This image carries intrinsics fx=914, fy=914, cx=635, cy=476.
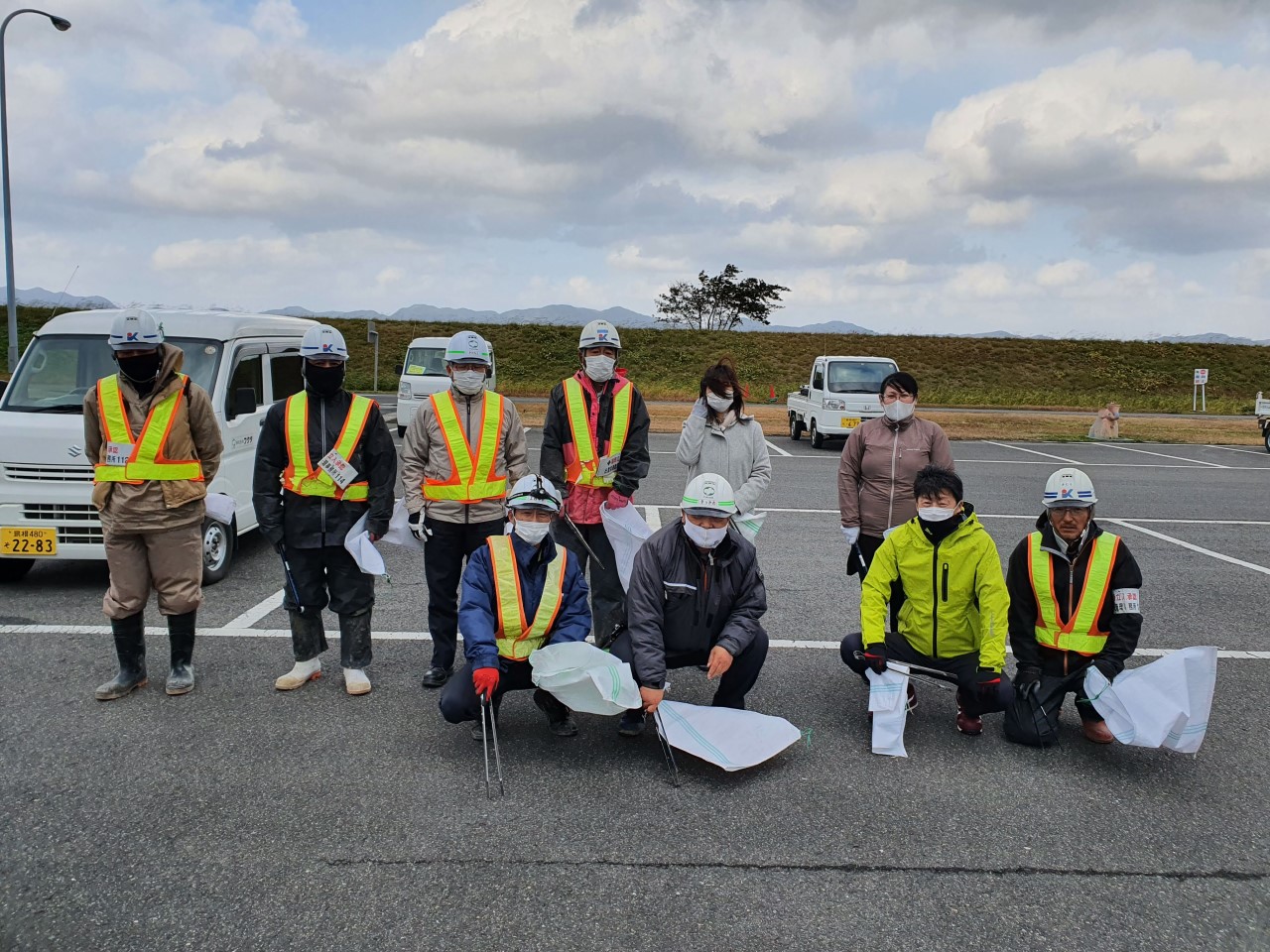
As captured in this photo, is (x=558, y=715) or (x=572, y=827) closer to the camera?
(x=572, y=827)

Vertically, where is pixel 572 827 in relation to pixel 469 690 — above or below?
below

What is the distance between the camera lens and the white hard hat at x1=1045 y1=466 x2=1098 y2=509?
4.52 meters

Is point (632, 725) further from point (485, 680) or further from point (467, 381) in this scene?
point (467, 381)

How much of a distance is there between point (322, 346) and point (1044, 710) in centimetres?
415

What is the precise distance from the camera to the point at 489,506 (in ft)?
16.9

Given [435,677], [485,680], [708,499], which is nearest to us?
[485,680]

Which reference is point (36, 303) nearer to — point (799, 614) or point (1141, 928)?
point (799, 614)

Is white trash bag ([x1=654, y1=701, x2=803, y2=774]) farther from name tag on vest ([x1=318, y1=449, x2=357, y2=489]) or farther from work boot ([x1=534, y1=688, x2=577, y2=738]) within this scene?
name tag on vest ([x1=318, y1=449, x2=357, y2=489])

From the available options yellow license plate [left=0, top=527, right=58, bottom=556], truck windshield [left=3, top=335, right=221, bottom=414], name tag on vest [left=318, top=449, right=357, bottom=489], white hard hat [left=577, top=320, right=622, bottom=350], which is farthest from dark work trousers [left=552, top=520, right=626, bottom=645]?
yellow license plate [left=0, top=527, right=58, bottom=556]

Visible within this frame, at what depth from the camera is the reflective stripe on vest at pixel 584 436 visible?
17.6 feet

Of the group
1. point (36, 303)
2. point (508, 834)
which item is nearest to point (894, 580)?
point (508, 834)

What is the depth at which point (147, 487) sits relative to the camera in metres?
4.81

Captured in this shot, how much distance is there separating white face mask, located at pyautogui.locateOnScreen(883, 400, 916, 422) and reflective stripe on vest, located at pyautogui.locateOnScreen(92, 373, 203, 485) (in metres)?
4.03

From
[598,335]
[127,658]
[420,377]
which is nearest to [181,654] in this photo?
[127,658]
